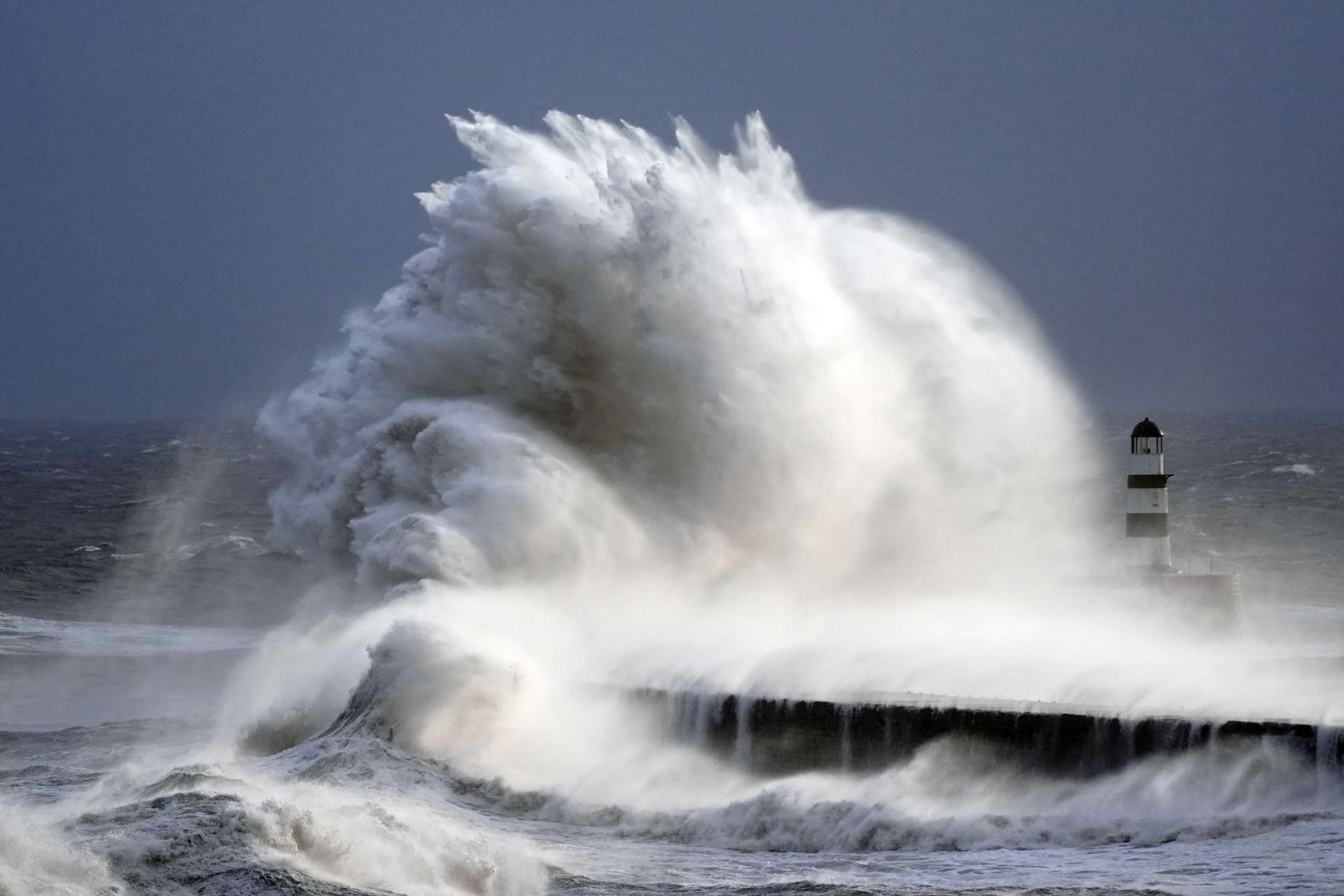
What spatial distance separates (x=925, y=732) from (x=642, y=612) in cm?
469

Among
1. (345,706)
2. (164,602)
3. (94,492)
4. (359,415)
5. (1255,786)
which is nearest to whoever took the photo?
(1255,786)

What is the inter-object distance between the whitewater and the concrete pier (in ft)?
0.39

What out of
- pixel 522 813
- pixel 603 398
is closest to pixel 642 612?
pixel 603 398

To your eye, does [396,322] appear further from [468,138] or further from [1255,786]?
[1255,786]

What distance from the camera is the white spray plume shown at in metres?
14.7

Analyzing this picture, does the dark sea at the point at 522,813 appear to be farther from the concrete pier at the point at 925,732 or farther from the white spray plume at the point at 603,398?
the white spray plume at the point at 603,398

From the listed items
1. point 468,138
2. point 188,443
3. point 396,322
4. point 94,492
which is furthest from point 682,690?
point 188,443

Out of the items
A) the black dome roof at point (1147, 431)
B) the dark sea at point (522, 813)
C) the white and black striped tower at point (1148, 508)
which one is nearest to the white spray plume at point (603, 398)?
the dark sea at point (522, 813)

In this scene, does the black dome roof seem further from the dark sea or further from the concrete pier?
the concrete pier

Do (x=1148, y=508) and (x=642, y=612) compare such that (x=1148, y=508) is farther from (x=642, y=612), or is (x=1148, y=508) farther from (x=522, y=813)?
(x=522, y=813)

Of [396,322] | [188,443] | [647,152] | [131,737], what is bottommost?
[131,737]

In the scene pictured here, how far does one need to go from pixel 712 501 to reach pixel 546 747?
4954mm

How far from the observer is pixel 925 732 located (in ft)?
33.9

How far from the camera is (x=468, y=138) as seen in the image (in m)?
16.6
